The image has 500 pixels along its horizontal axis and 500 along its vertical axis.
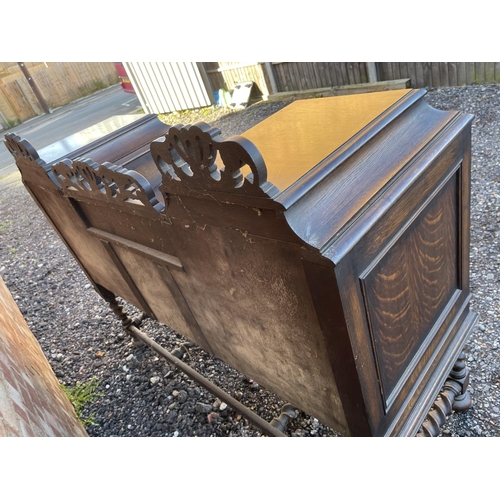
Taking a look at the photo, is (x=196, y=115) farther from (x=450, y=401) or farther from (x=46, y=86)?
(x=46, y=86)

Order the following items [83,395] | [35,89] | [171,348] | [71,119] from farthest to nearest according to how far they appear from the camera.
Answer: [35,89]
[71,119]
[171,348]
[83,395]

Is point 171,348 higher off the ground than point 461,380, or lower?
lower

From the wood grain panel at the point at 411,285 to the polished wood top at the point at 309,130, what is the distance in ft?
0.92

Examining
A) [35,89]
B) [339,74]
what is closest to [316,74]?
[339,74]

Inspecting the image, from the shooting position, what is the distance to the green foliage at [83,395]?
2.45 meters

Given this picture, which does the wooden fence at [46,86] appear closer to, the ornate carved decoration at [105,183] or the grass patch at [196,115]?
the grass patch at [196,115]

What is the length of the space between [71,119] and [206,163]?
39.7 feet

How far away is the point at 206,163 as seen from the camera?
844 mm

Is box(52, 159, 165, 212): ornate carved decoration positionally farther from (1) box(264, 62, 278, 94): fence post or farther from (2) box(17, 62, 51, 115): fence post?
(2) box(17, 62, 51, 115): fence post

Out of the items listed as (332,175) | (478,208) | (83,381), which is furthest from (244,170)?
(478,208)

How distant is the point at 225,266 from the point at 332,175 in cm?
38

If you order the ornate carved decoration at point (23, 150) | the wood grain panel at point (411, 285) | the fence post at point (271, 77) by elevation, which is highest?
the ornate carved decoration at point (23, 150)

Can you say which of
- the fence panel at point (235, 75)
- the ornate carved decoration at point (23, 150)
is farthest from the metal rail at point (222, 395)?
the fence panel at point (235, 75)

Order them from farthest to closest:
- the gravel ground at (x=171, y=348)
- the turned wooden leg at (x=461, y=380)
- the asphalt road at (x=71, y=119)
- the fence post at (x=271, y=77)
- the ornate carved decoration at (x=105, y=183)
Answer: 1. the asphalt road at (x=71, y=119)
2. the fence post at (x=271, y=77)
3. the gravel ground at (x=171, y=348)
4. the turned wooden leg at (x=461, y=380)
5. the ornate carved decoration at (x=105, y=183)
